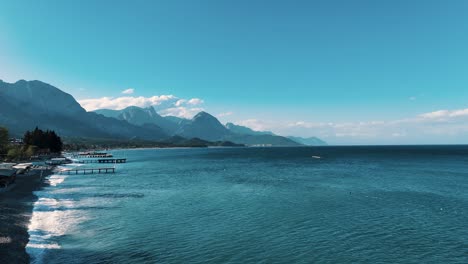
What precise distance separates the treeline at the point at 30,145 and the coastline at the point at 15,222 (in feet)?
240

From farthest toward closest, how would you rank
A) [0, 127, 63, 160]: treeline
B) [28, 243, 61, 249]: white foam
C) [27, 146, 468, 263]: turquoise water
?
1. [0, 127, 63, 160]: treeline
2. [28, 243, 61, 249]: white foam
3. [27, 146, 468, 263]: turquoise water

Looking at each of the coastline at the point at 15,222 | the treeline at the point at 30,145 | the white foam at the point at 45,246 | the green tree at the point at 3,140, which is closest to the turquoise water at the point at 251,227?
the white foam at the point at 45,246

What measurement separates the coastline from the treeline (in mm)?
73158

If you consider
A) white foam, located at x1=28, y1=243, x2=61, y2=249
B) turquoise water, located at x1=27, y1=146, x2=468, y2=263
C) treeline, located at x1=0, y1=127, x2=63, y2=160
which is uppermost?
treeline, located at x1=0, y1=127, x2=63, y2=160

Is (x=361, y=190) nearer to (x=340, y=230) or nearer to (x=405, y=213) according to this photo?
(x=405, y=213)

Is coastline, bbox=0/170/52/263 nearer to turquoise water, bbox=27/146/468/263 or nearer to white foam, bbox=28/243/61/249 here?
white foam, bbox=28/243/61/249

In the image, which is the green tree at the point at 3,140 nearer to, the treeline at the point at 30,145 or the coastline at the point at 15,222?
the treeline at the point at 30,145

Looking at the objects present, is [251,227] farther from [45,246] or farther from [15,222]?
[15,222]

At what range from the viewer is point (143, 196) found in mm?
63031

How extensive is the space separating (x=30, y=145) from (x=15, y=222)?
145 meters

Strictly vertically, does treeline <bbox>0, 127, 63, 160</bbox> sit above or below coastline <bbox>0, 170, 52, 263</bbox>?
above

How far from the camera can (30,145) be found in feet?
523

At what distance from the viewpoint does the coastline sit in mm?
28163

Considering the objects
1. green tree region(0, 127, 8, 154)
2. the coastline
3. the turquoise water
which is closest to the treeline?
green tree region(0, 127, 8, 154)
